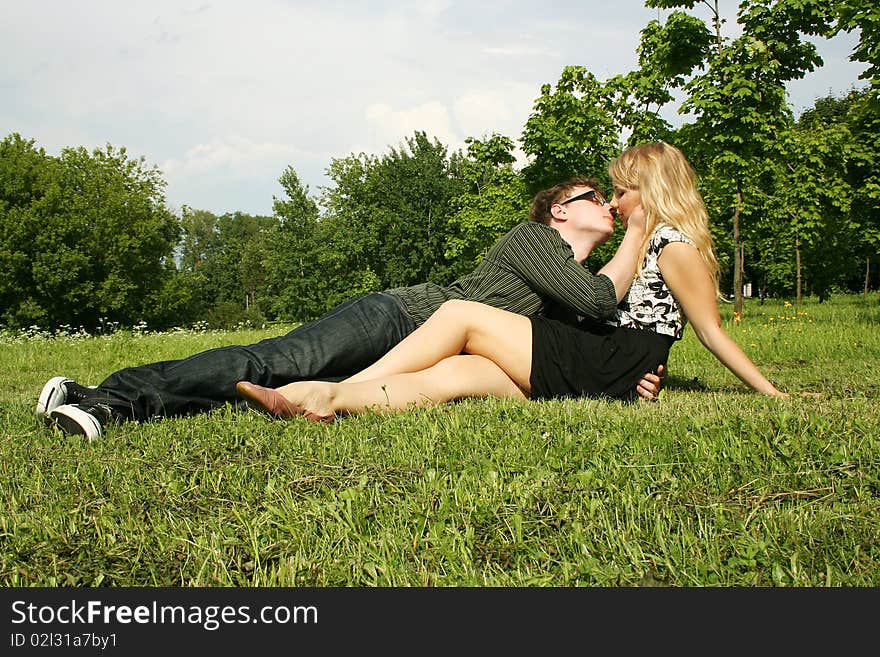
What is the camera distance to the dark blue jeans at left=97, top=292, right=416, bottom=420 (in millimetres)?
4031

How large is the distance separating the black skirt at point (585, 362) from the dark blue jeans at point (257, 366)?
3.12 feet

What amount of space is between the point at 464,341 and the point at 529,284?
673 millimetres

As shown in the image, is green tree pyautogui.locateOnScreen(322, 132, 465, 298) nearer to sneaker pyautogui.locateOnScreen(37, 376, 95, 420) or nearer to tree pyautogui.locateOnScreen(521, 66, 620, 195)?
tree pyautogui.locateOnScreen(521, 66, 620, 195)

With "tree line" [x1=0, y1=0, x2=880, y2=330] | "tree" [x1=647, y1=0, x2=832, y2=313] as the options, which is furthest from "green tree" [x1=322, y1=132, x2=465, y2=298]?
"tree" [x1=647, y1=0, x2=832, y2=313]

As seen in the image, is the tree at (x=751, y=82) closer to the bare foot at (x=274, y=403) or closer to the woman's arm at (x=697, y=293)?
the woman's arm at (x=697, y=293)

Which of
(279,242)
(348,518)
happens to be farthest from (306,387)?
(279,242)

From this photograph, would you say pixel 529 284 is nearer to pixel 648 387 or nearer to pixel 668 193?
pixel 648 387

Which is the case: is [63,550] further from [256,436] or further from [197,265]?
[197,265]

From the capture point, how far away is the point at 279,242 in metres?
53.7

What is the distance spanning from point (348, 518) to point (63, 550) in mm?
903

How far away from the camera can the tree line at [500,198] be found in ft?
54.0

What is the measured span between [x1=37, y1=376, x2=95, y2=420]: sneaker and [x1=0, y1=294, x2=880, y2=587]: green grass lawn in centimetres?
20

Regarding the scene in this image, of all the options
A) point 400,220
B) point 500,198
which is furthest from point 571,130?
point 400,220

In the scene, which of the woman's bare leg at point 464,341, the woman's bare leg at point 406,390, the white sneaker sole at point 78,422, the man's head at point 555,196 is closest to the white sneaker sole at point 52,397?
the white sneaker sole at point 78,422
